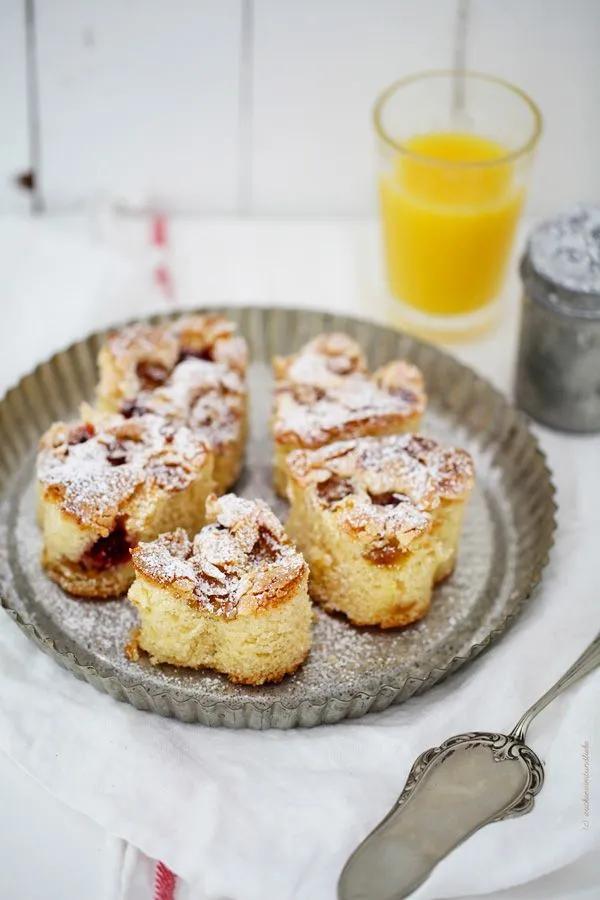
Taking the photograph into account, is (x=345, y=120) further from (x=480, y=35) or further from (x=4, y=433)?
(x=4, y=433)

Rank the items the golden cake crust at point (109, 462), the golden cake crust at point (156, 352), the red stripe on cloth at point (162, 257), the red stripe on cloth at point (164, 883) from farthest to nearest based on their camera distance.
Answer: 1. the red stripe on cloth at point (162, 257)
2. the golden cake crust at point (156, 352)
3. the golden cake crust at point (109, 462)
4. the red stripe on cloth at point (164, 883)

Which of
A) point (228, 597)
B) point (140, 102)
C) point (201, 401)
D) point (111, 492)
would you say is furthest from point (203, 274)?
point (228, 597)

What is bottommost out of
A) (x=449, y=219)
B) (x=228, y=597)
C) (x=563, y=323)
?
(x=228, y=597)

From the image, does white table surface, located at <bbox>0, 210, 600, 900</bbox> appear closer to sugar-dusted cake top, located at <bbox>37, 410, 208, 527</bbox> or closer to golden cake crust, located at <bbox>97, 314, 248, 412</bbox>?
golden cake crust, located at <bbox>97, 314, 248, 412</bbox>

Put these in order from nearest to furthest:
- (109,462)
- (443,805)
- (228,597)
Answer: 1. (443,805)
2. (228,597)
3. (109,462)

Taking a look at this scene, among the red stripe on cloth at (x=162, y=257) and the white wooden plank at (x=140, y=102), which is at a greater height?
the white wooden plank at (x=140, y=102)

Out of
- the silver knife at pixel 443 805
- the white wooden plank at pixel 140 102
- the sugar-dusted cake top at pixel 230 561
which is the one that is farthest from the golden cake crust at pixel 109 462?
the white wooden plank at pixel 140 102

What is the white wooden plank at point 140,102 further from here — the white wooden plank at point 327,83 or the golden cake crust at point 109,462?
the golden cake crust at point 109,462

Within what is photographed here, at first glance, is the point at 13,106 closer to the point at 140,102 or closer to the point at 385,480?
the point at 140,102
